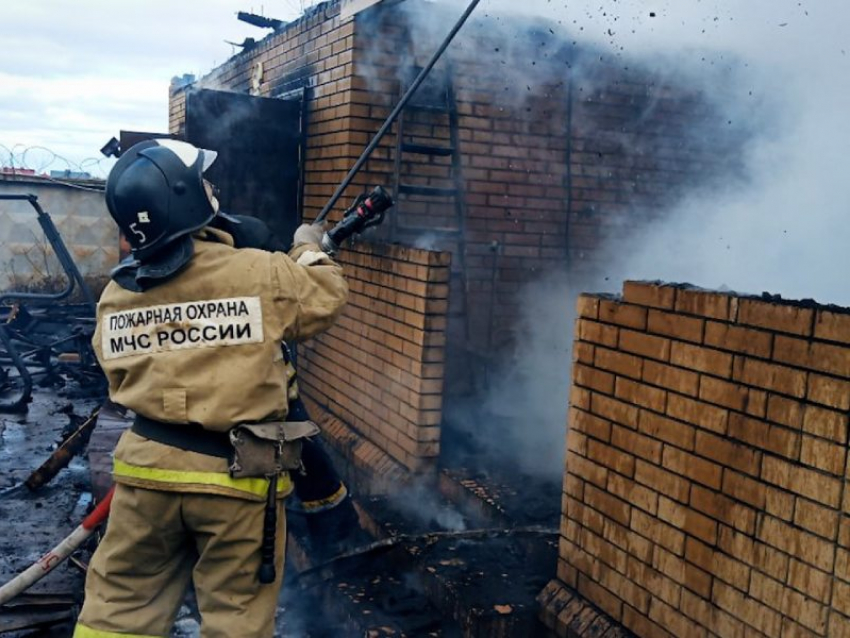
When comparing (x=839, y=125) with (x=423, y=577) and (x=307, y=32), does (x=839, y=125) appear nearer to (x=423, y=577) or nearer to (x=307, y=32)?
(x=307, y=32)

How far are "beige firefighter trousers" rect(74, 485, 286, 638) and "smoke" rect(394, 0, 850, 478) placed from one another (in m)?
2.72

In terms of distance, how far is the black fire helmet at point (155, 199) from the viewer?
9.50 feet

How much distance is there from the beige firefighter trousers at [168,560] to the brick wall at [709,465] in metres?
1.23

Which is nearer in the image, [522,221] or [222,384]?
[222,384]

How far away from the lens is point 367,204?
12.4 feet

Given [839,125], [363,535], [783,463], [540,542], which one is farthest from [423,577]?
[839,125]

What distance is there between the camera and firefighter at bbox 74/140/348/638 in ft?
9.46

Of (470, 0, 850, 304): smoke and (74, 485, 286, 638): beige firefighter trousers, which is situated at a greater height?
(470, 0, 850, 304): smoke

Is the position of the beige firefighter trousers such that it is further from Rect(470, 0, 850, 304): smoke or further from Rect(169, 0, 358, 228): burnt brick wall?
Result: Rect(470, 0, 850, 304): smoke

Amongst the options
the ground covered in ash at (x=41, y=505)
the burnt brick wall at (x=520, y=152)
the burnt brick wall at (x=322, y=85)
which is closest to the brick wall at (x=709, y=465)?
the ground covered in ash at (x=41, y=505)

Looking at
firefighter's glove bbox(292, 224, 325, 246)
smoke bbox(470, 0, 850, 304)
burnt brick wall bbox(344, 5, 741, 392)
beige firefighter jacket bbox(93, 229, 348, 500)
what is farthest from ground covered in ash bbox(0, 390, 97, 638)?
smoke bbox(470, 0, 850, 304)

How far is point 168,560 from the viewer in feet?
10.2

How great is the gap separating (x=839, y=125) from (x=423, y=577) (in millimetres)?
4759

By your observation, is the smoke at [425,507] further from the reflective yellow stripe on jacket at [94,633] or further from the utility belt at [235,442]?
the reflective yellow stripe on jacket at [94,633]
